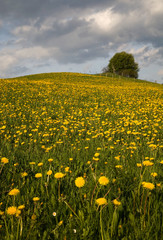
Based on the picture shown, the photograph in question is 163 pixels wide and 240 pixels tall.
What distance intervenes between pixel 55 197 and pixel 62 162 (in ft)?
3.22

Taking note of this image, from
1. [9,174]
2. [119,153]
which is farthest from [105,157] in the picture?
[9,174]

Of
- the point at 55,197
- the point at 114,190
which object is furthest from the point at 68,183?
the point at 114,190

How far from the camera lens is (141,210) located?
165cm

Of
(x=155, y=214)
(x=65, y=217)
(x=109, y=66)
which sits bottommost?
(x=65, y=217)

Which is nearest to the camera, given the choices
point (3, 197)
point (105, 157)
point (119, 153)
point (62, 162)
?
point (3, 197)

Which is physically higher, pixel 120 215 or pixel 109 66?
pixel 109 66

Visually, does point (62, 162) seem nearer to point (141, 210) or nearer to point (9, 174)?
point (9, 174)

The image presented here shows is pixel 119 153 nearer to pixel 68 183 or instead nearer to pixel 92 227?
pixel 68 183

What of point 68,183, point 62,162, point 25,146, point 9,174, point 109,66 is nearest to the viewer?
point 68,183

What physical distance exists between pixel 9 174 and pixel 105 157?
1583mm

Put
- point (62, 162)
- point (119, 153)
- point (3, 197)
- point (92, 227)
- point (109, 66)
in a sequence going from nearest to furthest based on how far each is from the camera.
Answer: point (92, 227)
point (3, 197)
point (62, 162)
point (119, 153)
point (109, 66)

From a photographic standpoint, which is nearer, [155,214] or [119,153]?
[155,214]

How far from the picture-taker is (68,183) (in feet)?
7.59

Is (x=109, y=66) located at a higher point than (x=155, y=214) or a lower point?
higher
